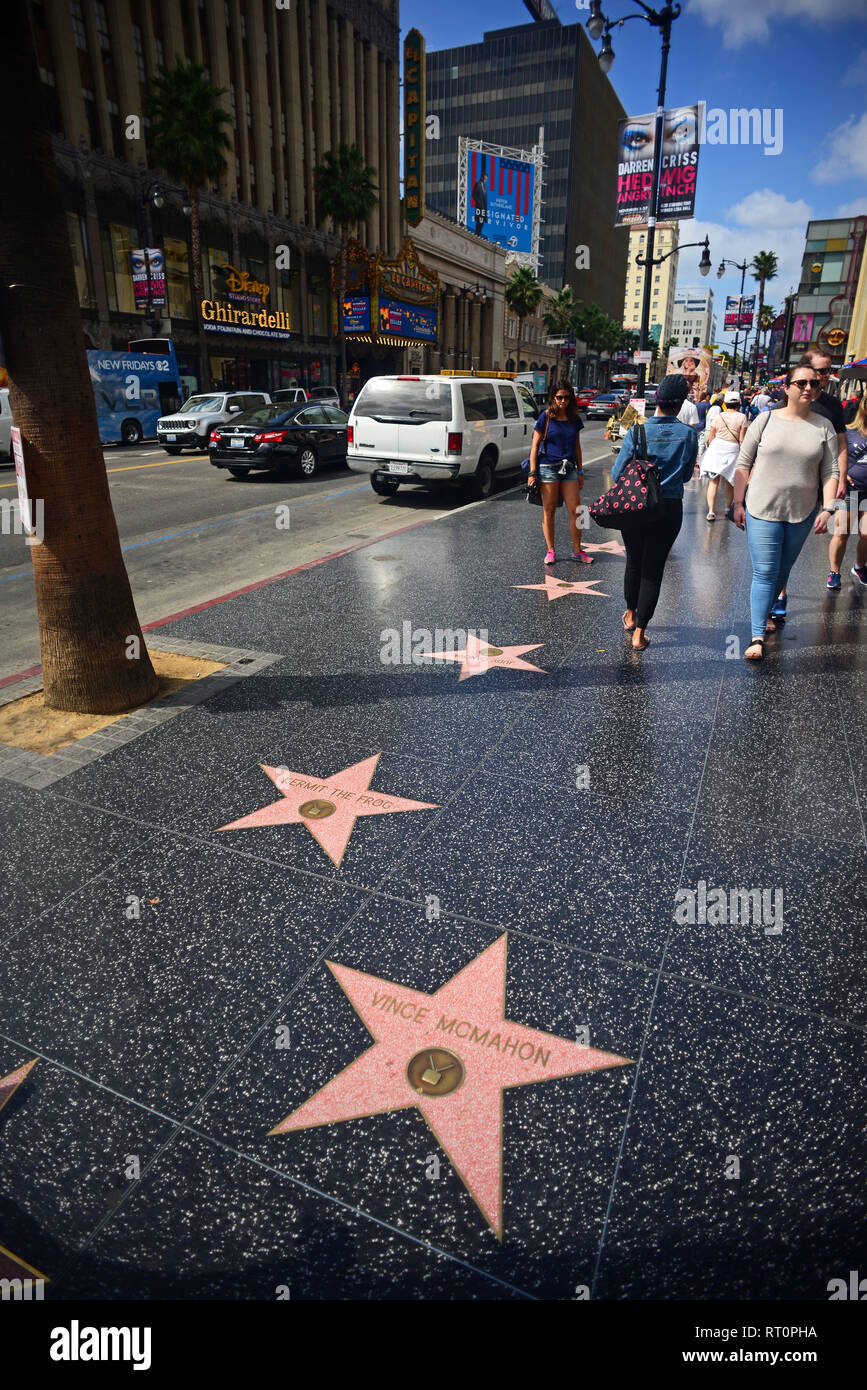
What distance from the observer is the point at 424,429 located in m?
12.8

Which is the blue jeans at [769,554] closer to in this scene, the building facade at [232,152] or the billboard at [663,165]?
the billboard at [663,165]

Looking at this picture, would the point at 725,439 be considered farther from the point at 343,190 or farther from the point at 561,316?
the point at 561,316

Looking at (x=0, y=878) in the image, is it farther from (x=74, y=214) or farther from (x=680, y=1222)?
(x=74, y=214)

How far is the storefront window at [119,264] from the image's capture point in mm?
36281

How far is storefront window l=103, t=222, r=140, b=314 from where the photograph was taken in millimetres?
36281

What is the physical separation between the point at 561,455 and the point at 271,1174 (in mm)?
7347

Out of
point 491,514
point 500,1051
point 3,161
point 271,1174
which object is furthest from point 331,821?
point 491,514

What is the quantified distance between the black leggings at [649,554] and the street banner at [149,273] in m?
36.0

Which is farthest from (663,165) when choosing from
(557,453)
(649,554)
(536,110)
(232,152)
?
(536,110)

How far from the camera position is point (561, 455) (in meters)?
8.12

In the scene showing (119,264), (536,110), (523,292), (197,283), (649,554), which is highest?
(536,110)

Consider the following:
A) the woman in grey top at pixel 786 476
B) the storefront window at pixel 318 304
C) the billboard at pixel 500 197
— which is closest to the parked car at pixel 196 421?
the woman in grey top at pixel 786 476

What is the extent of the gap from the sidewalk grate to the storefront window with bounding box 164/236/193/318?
1588 inches

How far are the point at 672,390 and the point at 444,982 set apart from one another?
177 inches
